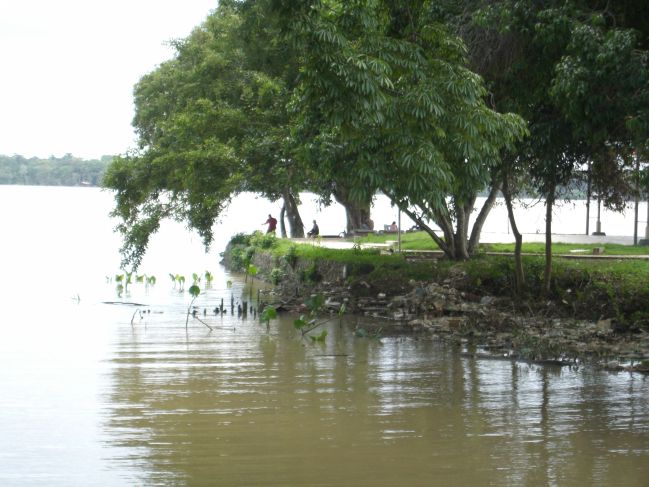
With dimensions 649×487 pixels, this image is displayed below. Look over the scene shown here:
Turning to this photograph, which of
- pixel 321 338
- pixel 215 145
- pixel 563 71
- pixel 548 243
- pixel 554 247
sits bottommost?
pixel 321 338

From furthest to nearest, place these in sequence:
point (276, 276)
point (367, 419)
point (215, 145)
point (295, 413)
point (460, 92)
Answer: point (276, 276), point (215, 145), point (460, 92), point (295, 413), point (367, 419)

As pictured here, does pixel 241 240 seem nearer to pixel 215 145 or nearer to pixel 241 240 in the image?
pixel 241 240

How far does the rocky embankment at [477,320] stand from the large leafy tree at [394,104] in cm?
344

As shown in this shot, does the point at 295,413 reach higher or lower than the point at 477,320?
lower

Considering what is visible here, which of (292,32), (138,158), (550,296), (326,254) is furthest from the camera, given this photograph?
(138,158)

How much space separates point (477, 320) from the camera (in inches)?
668

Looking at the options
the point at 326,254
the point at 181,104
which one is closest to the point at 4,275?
the point at 181,104

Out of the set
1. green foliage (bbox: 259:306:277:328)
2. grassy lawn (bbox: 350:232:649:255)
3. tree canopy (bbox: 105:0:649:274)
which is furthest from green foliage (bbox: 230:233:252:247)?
green foliage (bbox: 259:306:277:328)

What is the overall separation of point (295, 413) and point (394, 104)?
12.4ft

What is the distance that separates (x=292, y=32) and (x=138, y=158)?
21262mm

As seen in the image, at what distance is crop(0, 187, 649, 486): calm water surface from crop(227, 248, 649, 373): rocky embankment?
2.47ft

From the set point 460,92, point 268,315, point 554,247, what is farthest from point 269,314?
point 554,247

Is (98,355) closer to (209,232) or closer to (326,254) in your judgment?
(326,254)

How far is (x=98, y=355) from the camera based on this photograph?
50.5ft
